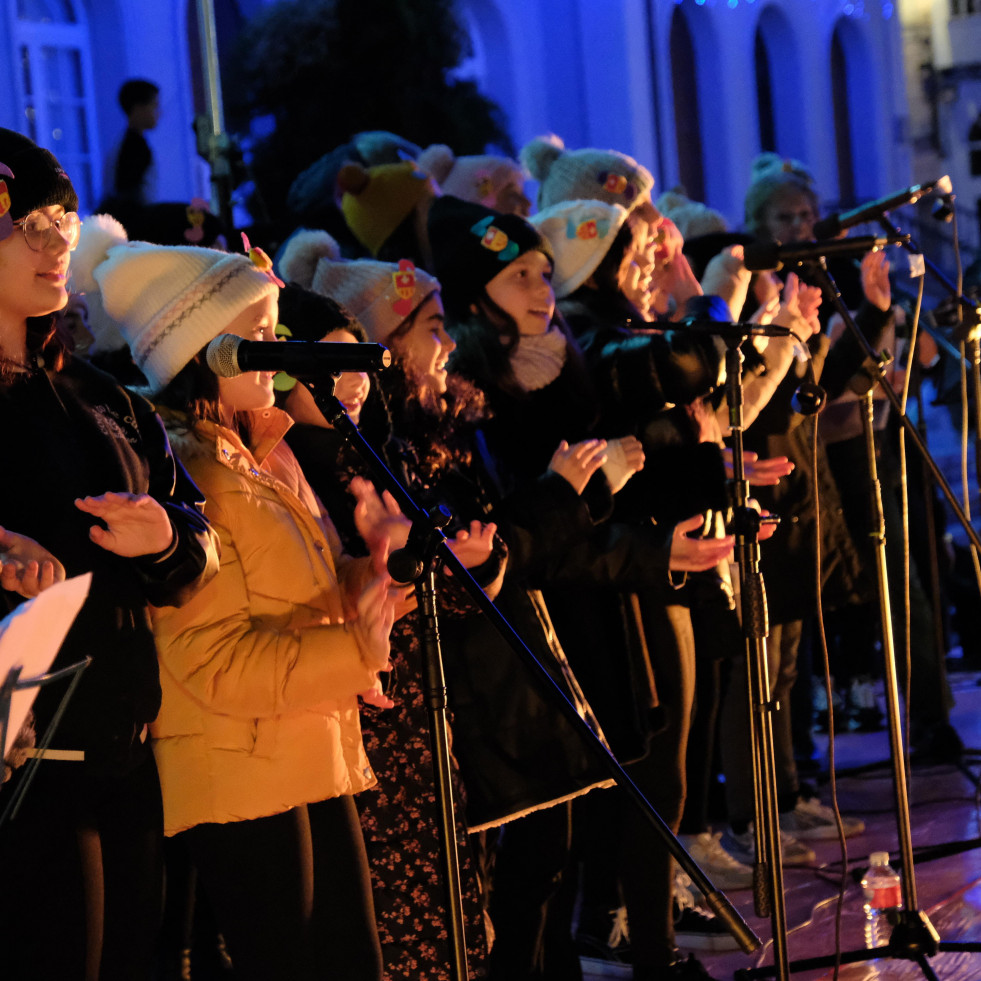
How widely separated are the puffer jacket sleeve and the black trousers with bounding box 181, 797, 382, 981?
6.9 inches

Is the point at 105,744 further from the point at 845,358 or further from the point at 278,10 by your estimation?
the point at 278,10

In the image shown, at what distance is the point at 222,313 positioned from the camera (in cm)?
222

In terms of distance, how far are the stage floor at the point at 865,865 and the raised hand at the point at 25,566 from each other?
6.55ft

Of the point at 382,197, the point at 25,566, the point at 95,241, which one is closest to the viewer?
the point at 25,566

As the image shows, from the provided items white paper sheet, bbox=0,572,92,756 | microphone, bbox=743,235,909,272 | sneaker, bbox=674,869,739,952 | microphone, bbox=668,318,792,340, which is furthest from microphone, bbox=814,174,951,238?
white paper sheet, bbox=0,572,92,756

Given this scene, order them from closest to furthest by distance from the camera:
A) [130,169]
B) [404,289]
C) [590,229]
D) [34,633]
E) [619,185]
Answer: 1. [34,633]
2. [404,289]
3. [590,229]
4. [619,185]
5. [130,169]

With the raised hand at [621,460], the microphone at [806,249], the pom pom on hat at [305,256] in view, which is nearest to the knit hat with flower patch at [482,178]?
the pom pom on hat at [305,256]

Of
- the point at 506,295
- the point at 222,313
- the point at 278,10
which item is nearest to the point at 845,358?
the point at 506,295

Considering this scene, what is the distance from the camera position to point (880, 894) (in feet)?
11.0

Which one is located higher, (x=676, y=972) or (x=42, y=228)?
(x=42, y=228)

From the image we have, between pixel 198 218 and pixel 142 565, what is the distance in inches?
81.2

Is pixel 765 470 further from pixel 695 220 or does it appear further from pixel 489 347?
pixel 695 220

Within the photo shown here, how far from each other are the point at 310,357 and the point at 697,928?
2100 millimetres

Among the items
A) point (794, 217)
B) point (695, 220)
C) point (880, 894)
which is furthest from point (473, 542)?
point (794, 217)
